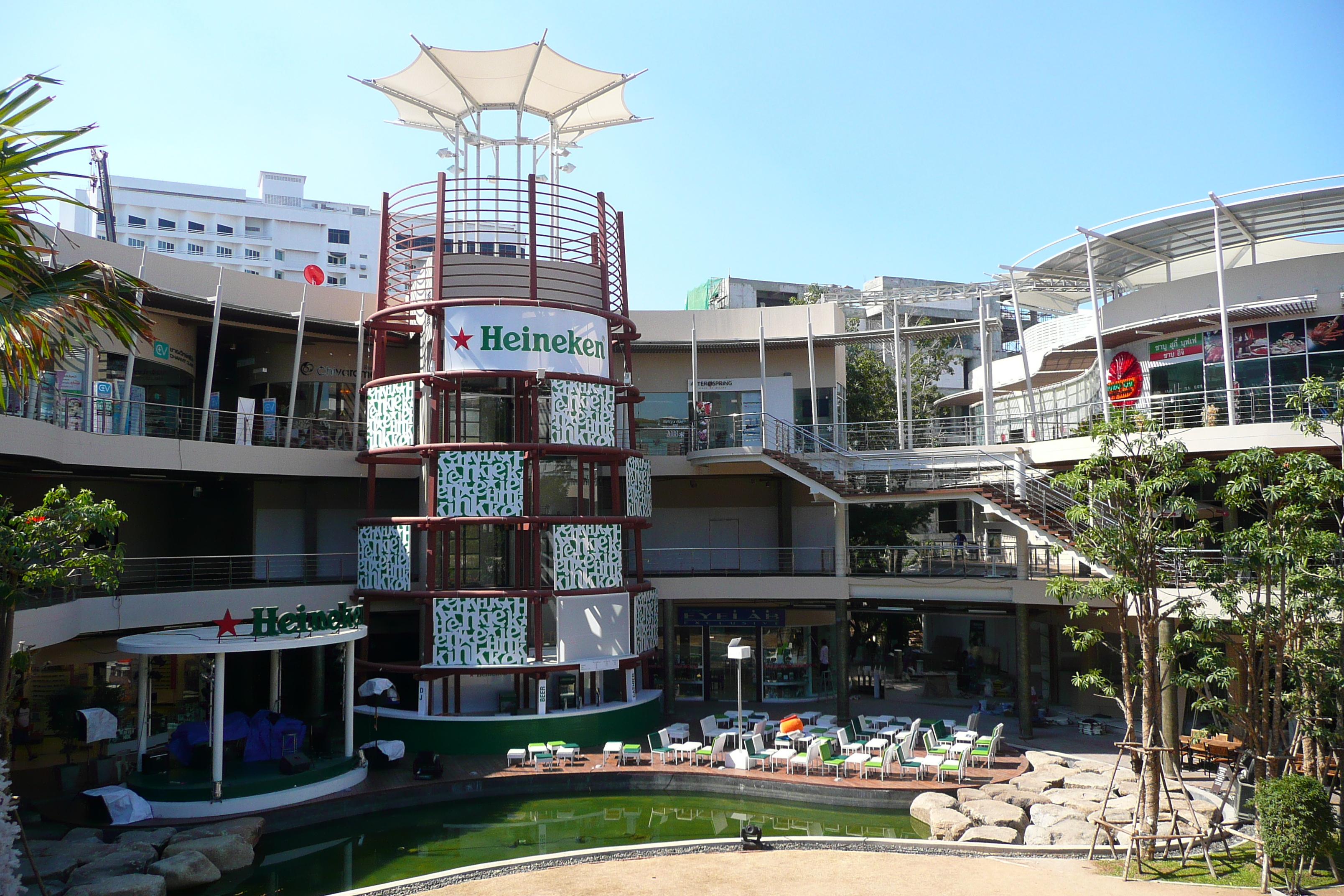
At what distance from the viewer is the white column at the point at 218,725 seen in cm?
1884

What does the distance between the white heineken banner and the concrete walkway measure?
1272 centimetres

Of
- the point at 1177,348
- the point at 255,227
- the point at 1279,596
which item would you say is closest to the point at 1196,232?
the point at 1177,348

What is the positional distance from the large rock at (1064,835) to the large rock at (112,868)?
14.1 meters

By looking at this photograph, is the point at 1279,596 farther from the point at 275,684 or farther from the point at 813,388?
the point at 275,684

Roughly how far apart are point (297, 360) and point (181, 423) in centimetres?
320

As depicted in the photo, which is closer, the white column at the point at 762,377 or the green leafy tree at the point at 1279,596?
the green leafy tree at the point at 1279,596

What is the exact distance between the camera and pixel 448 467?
24531 millimetres

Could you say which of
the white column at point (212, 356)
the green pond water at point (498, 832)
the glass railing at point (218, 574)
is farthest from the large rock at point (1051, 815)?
the white column at point (212, 356)

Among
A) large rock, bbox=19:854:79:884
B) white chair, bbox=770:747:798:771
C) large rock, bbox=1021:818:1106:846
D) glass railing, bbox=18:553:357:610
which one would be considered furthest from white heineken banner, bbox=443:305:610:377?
large rock, bbox=1021:818:1106:846

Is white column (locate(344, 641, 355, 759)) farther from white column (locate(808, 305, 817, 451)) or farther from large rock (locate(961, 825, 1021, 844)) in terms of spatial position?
white column (locate(808, 305, 817, 451))

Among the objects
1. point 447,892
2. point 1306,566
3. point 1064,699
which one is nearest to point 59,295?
point 447,892

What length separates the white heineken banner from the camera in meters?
24.8

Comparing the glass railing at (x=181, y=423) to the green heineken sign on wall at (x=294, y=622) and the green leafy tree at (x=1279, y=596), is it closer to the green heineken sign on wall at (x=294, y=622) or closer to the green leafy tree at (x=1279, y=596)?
the green heineken sign on wall at (x=294, y=622)

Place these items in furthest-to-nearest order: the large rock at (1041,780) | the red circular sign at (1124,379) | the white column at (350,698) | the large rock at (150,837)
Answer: the red circular sign at (1124,379) < the white column at (350,698) < the large rock at (1041,780) < the large rock at (150,837)
